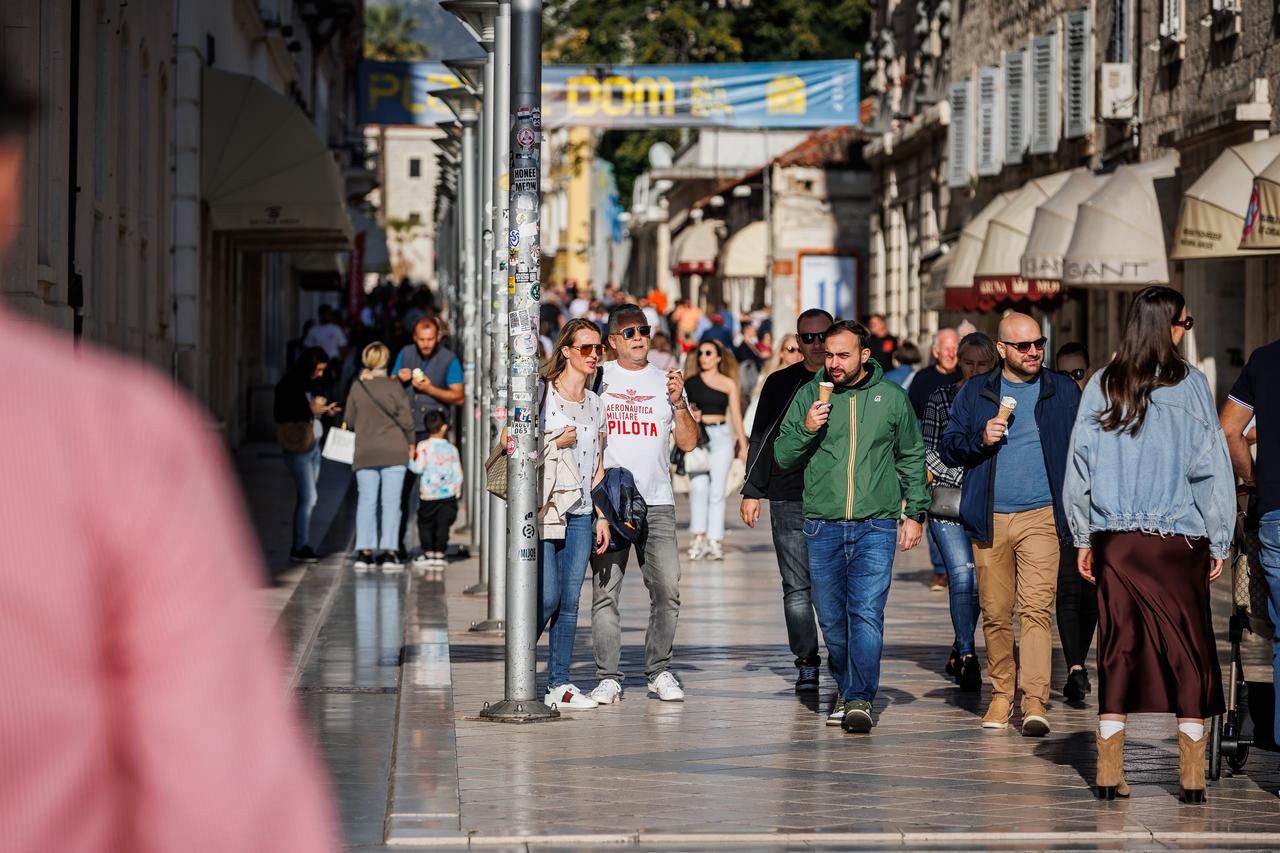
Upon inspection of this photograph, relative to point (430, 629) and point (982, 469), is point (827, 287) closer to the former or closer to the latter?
point (430, 629)

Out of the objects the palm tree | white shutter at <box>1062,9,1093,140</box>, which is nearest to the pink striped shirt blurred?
white shutter at <box>1062,9,1093,140</box>

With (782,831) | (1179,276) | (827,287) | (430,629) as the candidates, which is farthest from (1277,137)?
(827,287)

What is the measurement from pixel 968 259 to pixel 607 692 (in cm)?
1921

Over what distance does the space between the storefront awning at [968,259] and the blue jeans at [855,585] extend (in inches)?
729

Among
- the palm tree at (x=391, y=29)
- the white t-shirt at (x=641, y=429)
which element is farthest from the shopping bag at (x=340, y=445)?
the palm tree at (x=391, y=29)

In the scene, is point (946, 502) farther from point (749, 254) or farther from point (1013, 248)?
point (749, 254)

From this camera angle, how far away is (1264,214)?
53.3 feet

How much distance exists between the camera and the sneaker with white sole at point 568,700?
10477mm

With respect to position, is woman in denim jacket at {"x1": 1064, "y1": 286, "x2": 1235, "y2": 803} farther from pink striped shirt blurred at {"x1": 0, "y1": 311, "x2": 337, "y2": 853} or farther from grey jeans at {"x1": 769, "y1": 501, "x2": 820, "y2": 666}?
pink striped shirt blurred at {"x1": 0, "y1": 311, "x2": 337, "y2": 853}

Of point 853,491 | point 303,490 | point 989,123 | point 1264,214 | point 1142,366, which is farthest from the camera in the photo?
point 989,123

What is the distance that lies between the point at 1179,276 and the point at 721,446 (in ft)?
18.4

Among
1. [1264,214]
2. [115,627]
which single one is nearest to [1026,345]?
[1264,214]

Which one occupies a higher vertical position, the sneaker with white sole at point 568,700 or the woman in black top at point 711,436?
the woman in black top at point 711,436

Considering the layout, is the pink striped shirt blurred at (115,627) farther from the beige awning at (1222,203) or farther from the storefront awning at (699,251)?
the storefront awning at (699,251)
